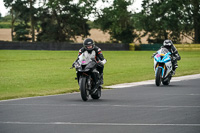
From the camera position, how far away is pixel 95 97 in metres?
15.4

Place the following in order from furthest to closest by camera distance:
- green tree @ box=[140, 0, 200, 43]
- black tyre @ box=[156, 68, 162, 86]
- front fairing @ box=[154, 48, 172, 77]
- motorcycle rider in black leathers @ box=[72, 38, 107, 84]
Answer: green tree @ box=[140, 0, 200, 43], front fairing @ box=[154, 48, 172, 77], black tyre @ box=[156, 68, 162, 86], motorcycle rider in black leathers @ box=[72, 38, 107, 84]

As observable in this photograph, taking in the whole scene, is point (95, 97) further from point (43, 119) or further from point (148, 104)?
point (43, 119)

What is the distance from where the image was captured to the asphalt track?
9586mm

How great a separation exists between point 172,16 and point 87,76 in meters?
70.9

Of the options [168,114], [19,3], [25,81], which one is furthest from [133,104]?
[19,3]

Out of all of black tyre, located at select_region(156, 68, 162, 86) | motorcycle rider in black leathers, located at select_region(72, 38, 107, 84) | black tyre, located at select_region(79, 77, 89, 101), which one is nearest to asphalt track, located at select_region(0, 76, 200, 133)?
black tyre, located at select_region(79, 77, 89, 101)

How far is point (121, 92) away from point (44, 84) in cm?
488

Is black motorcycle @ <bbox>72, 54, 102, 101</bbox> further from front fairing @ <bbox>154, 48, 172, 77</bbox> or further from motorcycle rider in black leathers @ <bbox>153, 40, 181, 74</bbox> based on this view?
motorcycle rider in black leathers @ <bbox>153, 40, 181, 74</bbox>

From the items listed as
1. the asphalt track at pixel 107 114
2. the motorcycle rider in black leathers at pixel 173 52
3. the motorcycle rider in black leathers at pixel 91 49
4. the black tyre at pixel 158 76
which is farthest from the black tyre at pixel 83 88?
the motorcycle rider in black leathers at pixel 173 52

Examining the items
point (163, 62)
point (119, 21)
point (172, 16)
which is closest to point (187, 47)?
point (172, 16)

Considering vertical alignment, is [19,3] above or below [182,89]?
above

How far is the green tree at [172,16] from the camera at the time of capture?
273 feet

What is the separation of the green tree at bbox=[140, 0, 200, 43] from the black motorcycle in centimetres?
6890

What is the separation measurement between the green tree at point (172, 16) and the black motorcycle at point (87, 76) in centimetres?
6890
